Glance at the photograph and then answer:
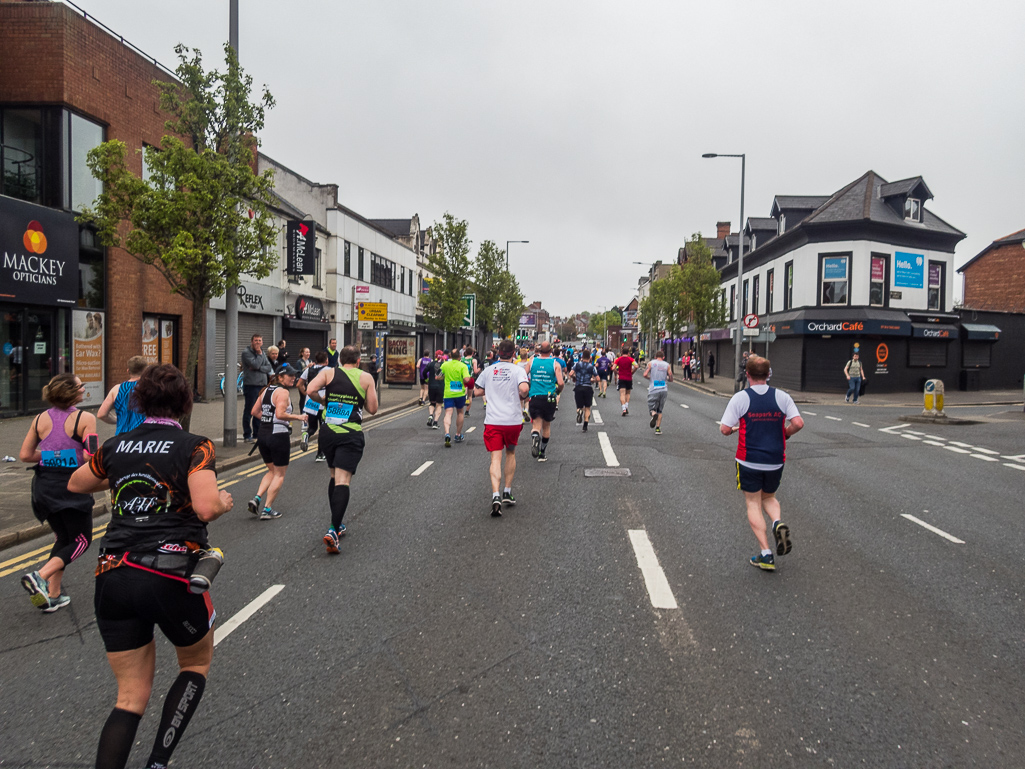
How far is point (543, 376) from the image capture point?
36.5 feet

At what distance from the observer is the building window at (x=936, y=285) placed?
1331 inches

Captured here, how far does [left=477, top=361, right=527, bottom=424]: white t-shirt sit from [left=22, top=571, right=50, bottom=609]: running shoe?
4353mm

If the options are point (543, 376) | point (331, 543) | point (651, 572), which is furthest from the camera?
point (543, 376)

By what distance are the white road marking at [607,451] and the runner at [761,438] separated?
5.08m

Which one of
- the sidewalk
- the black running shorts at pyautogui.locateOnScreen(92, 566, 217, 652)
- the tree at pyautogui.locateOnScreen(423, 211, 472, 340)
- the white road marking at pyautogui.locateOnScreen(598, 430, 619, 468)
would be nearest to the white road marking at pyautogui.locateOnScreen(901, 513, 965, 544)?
the white road marking at pyautogui.locateOnScreen(598, 430, 619, 468)

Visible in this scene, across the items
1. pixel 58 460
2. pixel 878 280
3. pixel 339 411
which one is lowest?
pixel 58 460

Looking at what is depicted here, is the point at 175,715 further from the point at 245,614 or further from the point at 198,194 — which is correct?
the point at 198,194

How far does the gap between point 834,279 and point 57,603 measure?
33534 millimetres

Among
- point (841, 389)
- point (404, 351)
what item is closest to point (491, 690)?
point (404, 351)

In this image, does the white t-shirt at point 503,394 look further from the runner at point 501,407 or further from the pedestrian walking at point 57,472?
the pedestrian walking at point 57,472

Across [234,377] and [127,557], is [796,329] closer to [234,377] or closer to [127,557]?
[234,377]

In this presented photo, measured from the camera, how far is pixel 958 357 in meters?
33.9

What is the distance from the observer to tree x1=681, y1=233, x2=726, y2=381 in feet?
125

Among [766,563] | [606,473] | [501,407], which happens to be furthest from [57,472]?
[606,473]
